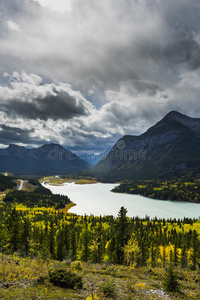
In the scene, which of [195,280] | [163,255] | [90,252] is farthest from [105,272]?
[163,255]

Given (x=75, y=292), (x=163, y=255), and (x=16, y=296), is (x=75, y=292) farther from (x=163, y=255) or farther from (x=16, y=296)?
(x=163, y=255)

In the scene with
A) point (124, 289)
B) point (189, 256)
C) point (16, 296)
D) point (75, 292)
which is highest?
point (16, 296)

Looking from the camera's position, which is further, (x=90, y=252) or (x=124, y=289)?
(x=90, y=252)

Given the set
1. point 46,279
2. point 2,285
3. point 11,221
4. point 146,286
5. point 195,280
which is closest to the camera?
point 2,285

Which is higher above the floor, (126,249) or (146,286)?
Result: (146,286)

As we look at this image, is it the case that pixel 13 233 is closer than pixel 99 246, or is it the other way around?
pixel 13 233

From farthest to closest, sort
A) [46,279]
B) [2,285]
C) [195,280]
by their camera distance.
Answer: [195,280] → [46,279] → [2,285]

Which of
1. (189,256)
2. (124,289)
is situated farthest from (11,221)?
(189,256)

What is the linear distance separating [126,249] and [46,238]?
1505 inches

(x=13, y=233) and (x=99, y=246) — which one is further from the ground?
(x=13, y=233)

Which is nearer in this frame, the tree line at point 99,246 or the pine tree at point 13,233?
the tree line at point 99,246

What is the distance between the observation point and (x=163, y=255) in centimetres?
7688

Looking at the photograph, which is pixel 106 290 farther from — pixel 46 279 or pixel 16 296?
pixel 16 296

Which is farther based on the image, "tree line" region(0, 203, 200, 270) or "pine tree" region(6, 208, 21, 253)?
"pine tree" region(6, 208, 21, 253)
